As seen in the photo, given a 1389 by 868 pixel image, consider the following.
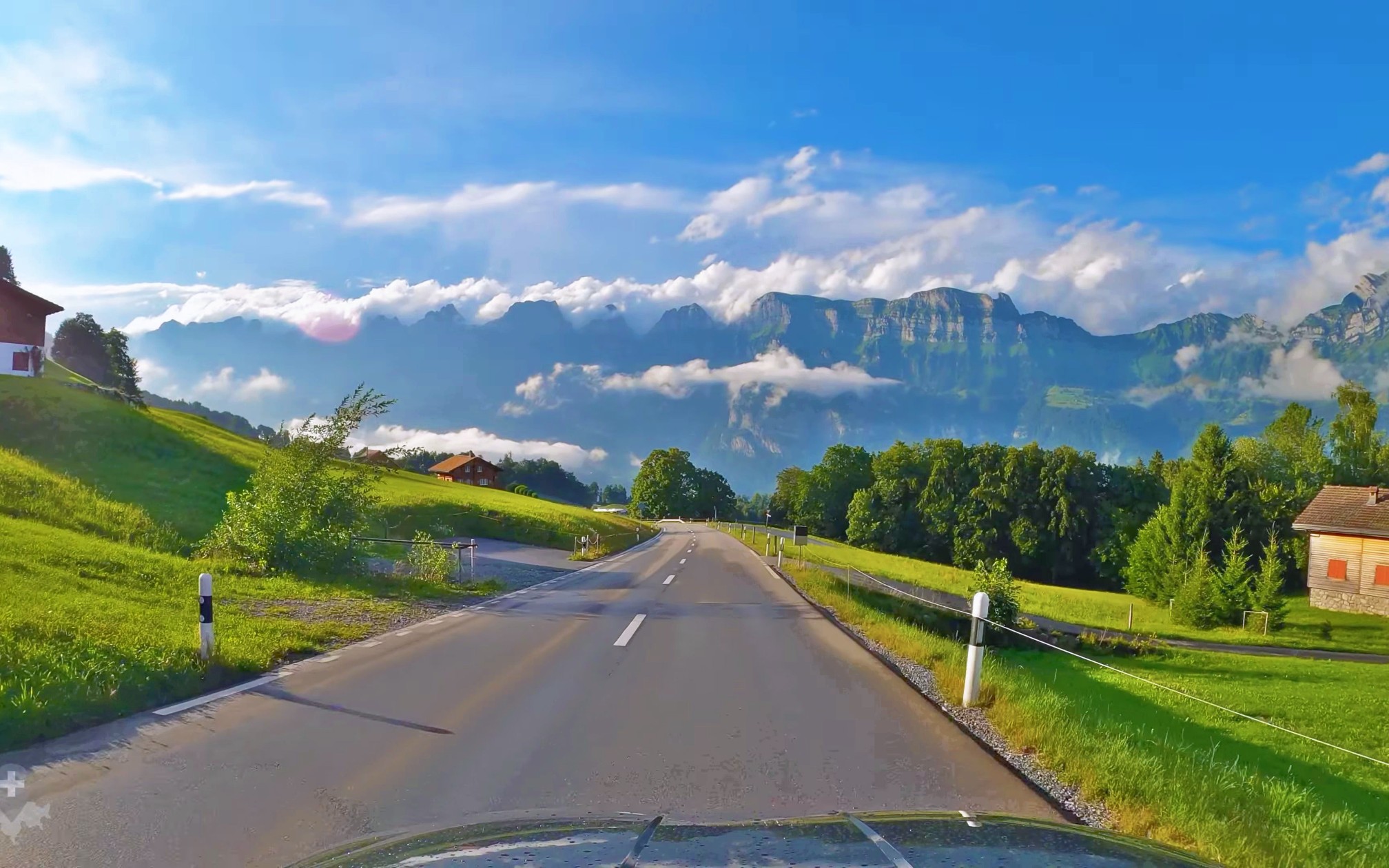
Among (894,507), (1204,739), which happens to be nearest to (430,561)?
(1204,739)

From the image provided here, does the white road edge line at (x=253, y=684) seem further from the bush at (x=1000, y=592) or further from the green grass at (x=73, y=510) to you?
Result: the bush at (x=1000, y=592)

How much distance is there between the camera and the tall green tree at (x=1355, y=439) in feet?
212

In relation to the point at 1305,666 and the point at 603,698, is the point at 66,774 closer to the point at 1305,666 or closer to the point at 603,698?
the point at 603,698

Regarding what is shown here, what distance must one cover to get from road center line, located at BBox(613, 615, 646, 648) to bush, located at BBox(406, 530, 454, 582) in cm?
711

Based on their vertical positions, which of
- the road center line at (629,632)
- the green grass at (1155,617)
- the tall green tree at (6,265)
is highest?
the tall green tree at (6,265)

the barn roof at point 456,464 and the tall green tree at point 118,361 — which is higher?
the tall green tree at point 118,361

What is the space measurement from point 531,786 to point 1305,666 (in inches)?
1160

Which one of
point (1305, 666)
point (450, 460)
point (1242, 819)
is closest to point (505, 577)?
point (1242, 819)

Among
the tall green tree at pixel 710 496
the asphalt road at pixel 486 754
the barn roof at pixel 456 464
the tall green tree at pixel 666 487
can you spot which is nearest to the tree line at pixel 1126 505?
the tall green tree at pixel 710 496

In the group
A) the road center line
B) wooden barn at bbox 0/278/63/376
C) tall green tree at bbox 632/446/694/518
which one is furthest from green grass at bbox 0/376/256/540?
tall green tree at bbox 632/446/694/518

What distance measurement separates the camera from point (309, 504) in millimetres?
18156

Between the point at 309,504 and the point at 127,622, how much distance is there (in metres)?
8.63

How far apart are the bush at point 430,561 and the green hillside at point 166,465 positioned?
2032 millimetres

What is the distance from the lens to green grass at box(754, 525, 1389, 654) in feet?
A: 109
